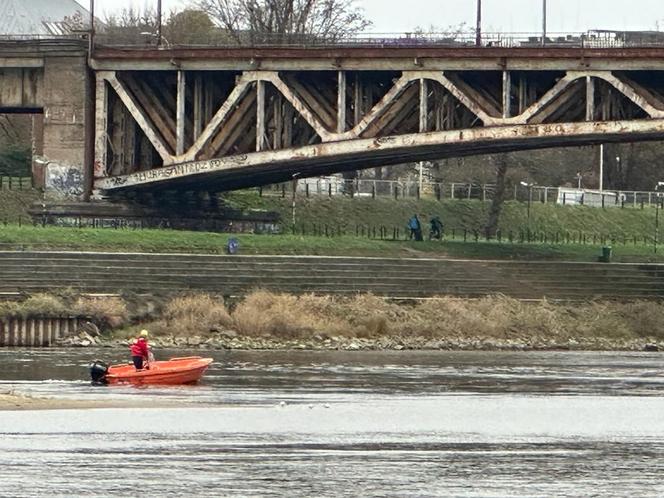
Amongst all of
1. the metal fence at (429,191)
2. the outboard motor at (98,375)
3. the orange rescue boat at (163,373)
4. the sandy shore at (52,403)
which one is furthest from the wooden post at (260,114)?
the sandy shore at (52,403)

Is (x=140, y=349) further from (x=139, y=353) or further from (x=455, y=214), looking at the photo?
(x=455, y=214)

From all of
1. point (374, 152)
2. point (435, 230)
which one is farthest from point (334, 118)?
point (435, 230)

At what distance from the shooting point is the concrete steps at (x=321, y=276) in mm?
81438

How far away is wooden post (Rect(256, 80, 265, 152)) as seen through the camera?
87812 millimetres

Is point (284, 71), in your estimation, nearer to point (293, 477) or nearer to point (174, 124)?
point (174, 124)

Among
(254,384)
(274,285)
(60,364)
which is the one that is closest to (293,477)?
(254,384)

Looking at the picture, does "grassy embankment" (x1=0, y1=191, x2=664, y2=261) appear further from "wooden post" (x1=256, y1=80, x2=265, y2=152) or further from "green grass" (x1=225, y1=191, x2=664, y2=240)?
"wooden post" (x1=256, y1=80, x2=265, y2=152)

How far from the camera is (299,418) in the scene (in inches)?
2189

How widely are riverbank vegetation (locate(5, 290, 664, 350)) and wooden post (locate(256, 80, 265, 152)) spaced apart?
8.17 metres

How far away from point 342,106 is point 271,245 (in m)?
6.89

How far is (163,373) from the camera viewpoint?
64.3 metres

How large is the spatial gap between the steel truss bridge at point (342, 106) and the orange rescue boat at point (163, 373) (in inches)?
894

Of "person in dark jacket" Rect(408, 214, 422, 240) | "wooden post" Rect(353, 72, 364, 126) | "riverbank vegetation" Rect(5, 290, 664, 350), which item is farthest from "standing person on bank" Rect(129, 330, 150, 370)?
"person in dark jacket" Rect(408, 214, 422, 240)

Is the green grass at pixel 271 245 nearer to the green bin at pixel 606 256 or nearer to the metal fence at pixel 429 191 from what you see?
the green bin at pixel 606 256
